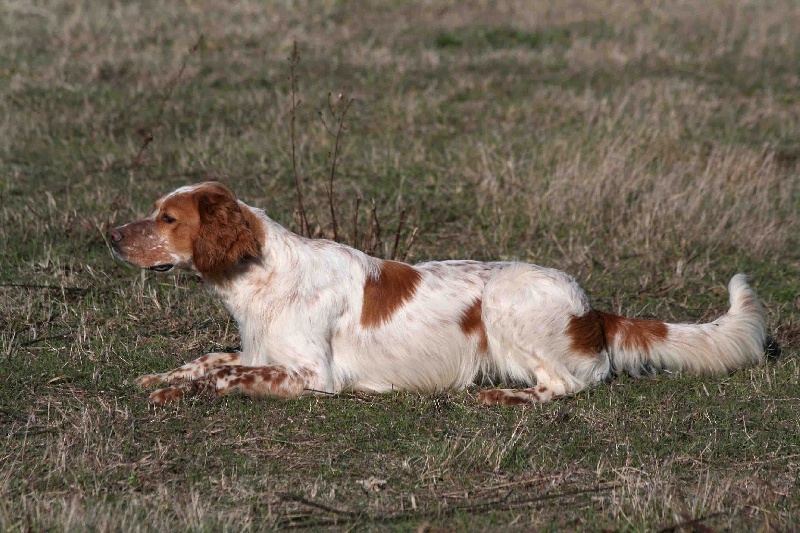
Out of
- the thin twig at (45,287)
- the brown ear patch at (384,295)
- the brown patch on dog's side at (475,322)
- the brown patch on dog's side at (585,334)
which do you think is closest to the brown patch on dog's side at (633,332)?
the brown patch on dog's side at (585,334)

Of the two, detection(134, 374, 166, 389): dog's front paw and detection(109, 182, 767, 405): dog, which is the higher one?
detection(109, 182, 767, 405): dog

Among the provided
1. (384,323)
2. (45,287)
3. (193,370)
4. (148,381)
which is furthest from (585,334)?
(45,287)

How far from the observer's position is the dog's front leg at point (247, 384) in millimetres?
5329

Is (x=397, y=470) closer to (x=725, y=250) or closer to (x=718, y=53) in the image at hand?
(x=725, y=250)

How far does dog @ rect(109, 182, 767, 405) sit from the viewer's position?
5.47 metres

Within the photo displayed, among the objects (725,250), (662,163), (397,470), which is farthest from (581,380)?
(662,163)

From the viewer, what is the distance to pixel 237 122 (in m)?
10.8

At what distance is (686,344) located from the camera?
5770 millimetres

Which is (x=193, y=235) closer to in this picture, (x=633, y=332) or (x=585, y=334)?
(x=585, y=334)

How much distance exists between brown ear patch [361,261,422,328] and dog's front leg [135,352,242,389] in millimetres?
714

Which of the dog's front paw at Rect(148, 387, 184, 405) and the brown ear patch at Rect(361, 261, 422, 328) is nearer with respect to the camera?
the dog's front paw at Rect(148, 387, 184, 405)

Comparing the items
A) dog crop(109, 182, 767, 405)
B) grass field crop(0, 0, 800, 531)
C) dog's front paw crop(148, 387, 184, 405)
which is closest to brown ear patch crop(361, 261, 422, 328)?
dog crop(109, 182, 767, 405)

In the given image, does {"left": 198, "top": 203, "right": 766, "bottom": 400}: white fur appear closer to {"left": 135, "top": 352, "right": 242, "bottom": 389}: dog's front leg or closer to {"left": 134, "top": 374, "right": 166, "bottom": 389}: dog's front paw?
{"left": 135, "top": 352, "right": 242, "bottom": 389}: dog's front leg

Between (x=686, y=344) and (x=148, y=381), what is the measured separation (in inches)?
107
